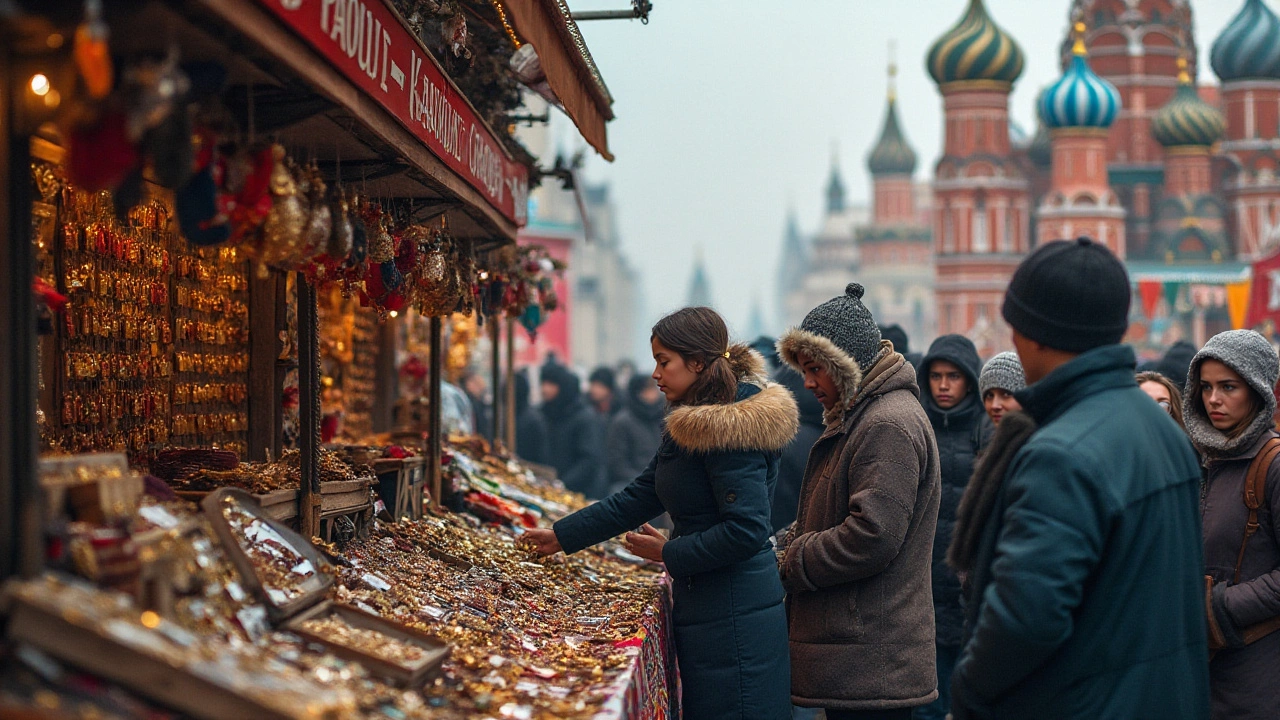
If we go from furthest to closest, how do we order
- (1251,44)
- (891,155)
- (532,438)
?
(891,155) < (1251,44) < (532,438)

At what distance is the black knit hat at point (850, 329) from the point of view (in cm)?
419

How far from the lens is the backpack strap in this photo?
13.3ft

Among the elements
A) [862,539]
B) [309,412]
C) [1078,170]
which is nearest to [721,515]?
[862,539]

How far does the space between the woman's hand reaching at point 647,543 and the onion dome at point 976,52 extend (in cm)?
4332

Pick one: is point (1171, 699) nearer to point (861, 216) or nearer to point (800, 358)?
point (800, 358)

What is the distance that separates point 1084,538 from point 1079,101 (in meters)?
43.3

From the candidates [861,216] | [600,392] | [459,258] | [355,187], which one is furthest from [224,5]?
[861,216]

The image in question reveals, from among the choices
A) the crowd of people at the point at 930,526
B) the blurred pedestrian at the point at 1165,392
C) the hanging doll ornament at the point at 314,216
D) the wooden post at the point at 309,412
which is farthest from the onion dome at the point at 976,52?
the hanging doll ornament at the point at 314,216

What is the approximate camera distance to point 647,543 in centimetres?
435

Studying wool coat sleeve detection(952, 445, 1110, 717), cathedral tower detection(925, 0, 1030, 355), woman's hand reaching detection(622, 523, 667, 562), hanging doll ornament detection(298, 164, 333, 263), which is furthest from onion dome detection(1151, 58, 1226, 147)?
wool coat sleeve detection(952, 445, 1110, 717)

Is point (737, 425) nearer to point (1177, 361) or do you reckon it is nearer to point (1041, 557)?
point (1041, 557)

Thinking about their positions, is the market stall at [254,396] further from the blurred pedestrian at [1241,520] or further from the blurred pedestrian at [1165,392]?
the blurred pedestrian at [1165,392]

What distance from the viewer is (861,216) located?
545 ft

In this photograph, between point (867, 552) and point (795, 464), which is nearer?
point (867, 552)
